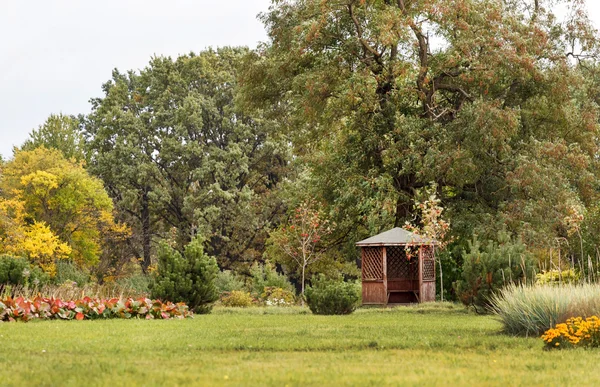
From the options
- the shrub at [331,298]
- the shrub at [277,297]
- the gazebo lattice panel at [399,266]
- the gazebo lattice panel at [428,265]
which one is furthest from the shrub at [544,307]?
the shrub at [277,297]

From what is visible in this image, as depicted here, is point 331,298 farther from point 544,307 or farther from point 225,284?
point 225,284

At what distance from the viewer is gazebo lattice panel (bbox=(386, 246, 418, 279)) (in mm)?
23531

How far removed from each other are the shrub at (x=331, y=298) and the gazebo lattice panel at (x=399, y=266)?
6.24 meters

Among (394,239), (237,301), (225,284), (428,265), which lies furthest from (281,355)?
(225,284)

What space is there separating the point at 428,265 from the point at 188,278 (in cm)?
792

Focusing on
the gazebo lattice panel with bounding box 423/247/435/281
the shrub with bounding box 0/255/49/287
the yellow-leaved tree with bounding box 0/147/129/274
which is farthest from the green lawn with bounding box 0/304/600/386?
the yellow-leaved tree with bounding box 0/147/129/274

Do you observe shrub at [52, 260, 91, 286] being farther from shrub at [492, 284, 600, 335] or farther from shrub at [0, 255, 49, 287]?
shrub at [492, 284, 600, 335]

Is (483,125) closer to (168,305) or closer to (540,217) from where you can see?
(540,217)

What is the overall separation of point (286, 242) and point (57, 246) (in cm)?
1202

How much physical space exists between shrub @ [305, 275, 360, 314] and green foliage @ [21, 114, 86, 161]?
31.1 meters

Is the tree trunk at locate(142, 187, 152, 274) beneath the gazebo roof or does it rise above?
above

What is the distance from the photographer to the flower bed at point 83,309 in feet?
45.9

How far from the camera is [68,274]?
32.3 meters

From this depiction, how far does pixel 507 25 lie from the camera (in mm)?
22578
